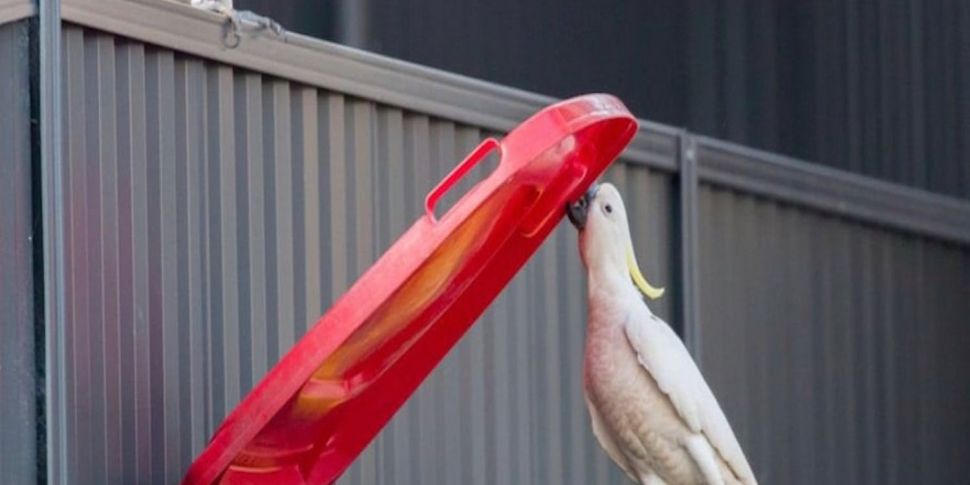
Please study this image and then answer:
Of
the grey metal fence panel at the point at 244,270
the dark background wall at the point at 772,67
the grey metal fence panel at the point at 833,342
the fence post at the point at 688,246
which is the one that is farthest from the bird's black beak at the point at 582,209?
the dark background wall at the point at 772,67

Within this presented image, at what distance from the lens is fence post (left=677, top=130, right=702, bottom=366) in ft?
22.1

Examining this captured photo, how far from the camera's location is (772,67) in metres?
8.45

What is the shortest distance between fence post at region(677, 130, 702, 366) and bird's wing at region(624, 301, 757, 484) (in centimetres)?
205

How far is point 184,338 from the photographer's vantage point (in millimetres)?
5277

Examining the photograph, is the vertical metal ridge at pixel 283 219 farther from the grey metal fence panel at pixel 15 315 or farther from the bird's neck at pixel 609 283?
the bird's neck at pixel 609 283

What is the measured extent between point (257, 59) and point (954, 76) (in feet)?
11.7

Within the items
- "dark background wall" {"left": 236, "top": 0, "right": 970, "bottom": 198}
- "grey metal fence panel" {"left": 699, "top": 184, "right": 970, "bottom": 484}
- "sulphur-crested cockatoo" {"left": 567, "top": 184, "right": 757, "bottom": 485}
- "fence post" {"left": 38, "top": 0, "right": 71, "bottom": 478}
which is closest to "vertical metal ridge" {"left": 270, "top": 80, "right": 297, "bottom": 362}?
"fence post" {"left": 38, "top": 0, "right": 71, "bottom": 478}

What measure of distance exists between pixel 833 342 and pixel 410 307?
3.04m

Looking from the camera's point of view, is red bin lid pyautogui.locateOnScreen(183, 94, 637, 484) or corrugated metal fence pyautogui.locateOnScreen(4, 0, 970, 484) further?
corrugated metal fence pyautogui.locateOnScreen(4, 0, 970, 484)

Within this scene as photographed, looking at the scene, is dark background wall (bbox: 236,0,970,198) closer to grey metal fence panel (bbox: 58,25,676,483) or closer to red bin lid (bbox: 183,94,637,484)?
grey metal fence panel (bbox: 58,25,676,483)

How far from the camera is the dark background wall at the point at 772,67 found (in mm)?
8211

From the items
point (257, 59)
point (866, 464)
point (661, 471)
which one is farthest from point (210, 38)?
point (866, 464)

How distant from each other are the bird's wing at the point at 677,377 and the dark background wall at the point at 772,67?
352cm

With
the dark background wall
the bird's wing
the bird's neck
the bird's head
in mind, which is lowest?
the bird's wing
